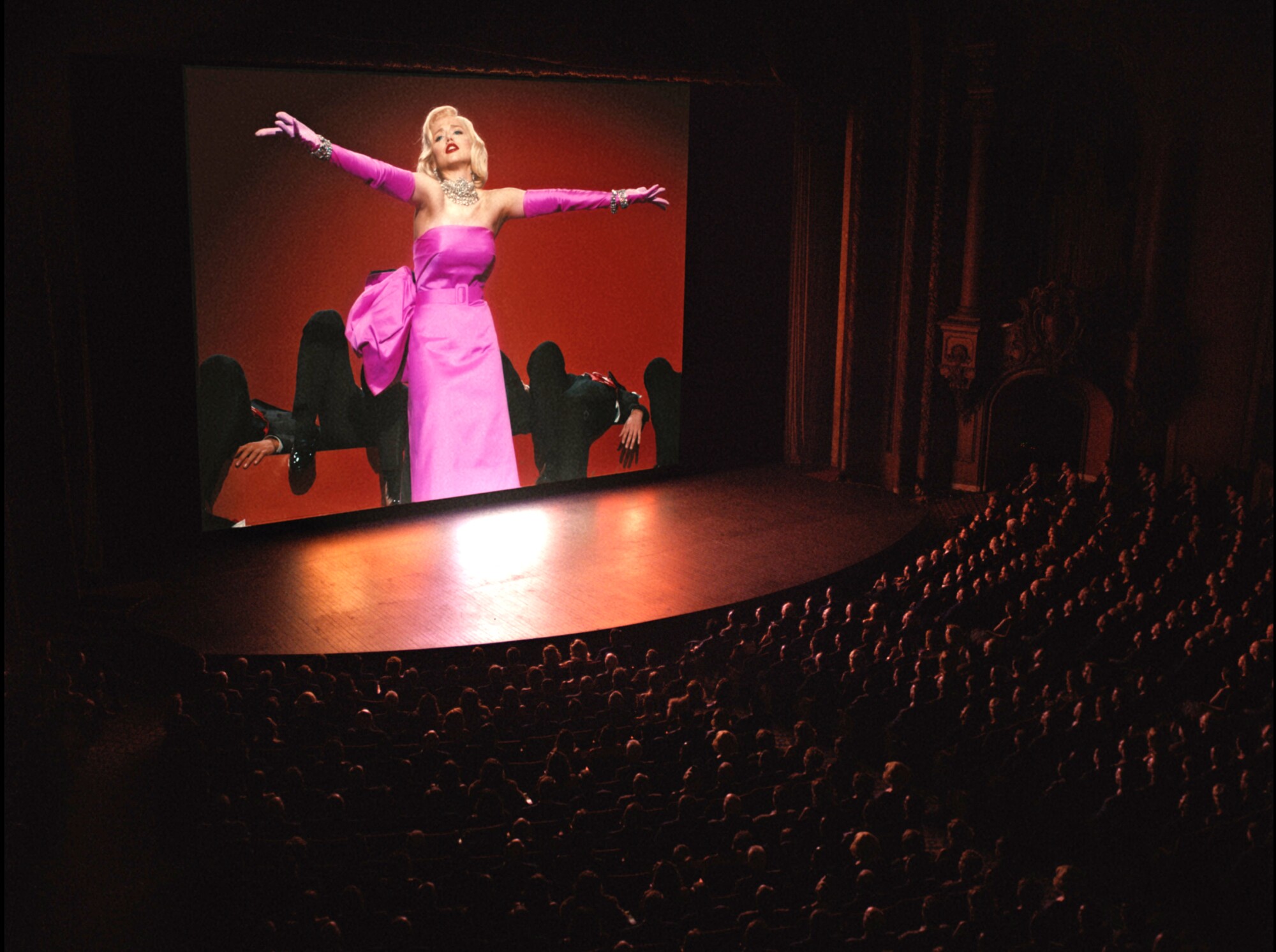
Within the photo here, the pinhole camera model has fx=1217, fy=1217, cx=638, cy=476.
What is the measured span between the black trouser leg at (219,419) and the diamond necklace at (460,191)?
206cm

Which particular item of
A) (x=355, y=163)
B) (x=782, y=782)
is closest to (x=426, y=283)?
(x=355, y=163)

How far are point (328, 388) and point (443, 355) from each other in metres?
0.94

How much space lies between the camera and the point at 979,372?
10539 mm

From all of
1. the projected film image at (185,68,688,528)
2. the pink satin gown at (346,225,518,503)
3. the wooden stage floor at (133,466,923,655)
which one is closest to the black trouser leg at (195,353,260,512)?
the projected film image at (185,68,688,528)

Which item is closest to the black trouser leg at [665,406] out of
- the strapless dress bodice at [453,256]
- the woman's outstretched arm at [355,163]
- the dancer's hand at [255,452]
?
the strapless dress bodice at [453,256]

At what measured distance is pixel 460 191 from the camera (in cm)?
935

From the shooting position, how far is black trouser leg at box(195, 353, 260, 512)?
28.2ft

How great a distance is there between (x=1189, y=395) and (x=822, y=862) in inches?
268

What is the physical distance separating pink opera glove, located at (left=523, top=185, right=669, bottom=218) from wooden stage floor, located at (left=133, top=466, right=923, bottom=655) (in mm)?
2389

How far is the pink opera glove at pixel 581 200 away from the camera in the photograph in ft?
31.9

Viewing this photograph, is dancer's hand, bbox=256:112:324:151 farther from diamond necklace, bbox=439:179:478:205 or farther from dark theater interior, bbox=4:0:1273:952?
diamond necklace, bbox=439:179:478:205

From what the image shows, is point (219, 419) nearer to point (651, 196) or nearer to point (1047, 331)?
point (651, 196)

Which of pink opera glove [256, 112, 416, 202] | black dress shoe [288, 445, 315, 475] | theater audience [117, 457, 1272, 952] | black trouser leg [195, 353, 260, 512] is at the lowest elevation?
theater audience [117, 457, 1272, 952]

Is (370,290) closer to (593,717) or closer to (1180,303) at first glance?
(593,717)
